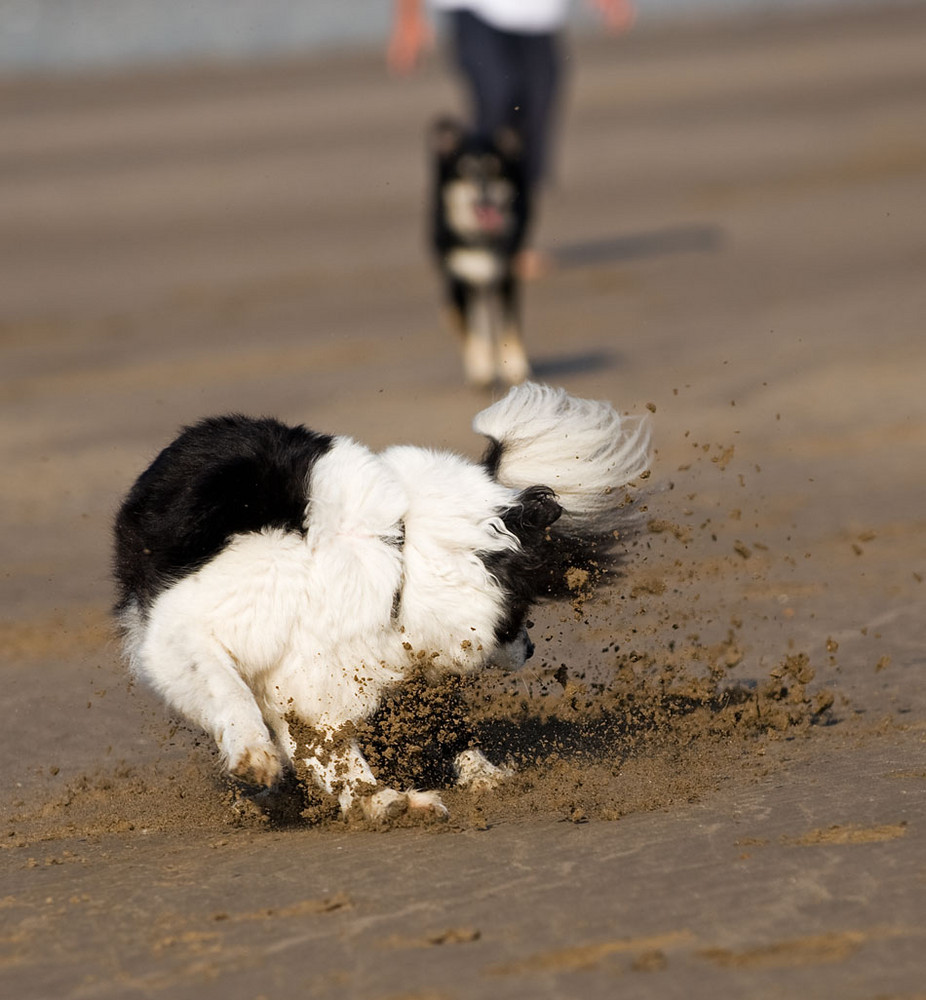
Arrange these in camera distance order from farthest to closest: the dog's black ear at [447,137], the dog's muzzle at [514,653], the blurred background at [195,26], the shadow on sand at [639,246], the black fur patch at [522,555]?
1. the blurred background at [195,26]
2. the shadow on sand at [639,246]
3. the dog's black ear at [447,137]
4. the dog's muzzle at [514,653]
5. the black fur patch at [522,555]

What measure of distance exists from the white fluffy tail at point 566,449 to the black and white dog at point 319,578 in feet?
0.22

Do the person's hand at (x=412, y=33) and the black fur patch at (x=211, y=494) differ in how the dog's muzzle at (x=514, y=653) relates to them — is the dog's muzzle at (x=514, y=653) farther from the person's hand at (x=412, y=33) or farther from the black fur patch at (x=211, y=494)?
the person's hand at (x=412, y=33)

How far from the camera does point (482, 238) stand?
10.4 m

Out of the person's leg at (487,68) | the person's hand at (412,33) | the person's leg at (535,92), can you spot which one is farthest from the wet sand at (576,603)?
the person's hand at (412,33)

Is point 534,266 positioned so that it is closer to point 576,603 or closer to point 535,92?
point 535,92

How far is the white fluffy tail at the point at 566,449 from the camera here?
4207 mm

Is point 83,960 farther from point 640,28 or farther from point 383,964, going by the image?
point 640,28

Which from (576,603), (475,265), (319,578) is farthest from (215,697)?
(475,265)

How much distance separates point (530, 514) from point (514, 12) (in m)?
8.09

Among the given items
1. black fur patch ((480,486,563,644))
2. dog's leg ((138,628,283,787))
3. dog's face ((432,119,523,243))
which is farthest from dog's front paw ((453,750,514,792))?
dog's face ((432,119,523,243))

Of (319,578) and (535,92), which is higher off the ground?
(535,92)

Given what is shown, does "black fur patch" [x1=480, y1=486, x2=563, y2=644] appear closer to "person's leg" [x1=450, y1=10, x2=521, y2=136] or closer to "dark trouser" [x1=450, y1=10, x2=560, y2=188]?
"dark trouser" [x1=450, y1=10, x2=560, y2=188]

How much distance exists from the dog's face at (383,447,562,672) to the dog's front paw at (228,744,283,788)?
19.4 inches

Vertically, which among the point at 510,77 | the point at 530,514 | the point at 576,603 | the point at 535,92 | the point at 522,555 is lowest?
the point at 576,603
